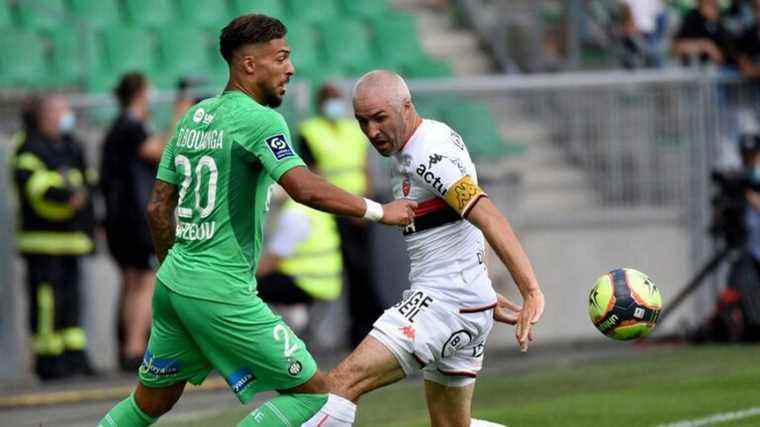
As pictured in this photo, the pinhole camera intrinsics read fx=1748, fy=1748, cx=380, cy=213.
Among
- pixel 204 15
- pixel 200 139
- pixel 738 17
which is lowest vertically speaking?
pixel 204 15

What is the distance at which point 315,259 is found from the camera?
50.1ft

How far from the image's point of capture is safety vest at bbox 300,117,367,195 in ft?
50.5

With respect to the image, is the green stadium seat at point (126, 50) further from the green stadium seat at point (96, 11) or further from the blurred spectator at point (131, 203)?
the blurred spectator at point (131, 203)

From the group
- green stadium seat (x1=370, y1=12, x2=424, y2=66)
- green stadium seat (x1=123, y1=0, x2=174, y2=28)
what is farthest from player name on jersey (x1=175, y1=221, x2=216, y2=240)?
green stadium seat (x1=370, y1=12, x2=424, y2=66)

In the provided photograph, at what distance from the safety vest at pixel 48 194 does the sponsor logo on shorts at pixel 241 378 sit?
7.31 metres

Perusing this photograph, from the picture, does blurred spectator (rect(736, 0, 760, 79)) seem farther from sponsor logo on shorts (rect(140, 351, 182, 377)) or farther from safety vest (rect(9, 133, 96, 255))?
sponsor logo on shorts (rect(140, 351, 182, 377))

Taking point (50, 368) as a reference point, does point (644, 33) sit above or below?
above

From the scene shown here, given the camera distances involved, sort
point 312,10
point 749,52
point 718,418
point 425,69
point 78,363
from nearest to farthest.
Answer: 1. point 718,418
2. point 78,363
3. point 749,52
4. point 425,69
5. point 312,10

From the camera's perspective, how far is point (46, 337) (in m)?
14.8

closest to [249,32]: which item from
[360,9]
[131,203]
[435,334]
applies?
[435,334]

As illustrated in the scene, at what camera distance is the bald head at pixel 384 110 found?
8008 millimetres

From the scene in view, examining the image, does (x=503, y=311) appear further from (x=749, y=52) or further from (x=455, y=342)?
(x=749, y=52)

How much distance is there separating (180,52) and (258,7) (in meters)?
1.44

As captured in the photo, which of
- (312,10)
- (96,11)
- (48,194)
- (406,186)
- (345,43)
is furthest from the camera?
(312,10)
